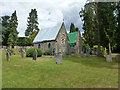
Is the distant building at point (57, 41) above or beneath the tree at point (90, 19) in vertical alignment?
beneath

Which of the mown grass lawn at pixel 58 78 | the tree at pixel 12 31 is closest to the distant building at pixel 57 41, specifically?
the mown grass lawn at pixel 58 78

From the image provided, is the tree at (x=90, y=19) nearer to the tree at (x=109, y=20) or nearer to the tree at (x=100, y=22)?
the tree at (x=100, y=22)

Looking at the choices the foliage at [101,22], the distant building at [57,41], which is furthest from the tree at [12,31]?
the foliage at [101,22]

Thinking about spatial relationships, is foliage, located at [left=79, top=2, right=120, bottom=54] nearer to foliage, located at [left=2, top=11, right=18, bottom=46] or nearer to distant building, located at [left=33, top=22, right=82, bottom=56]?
distant building, located at [left=33, top=22, right=82, bottom=56]

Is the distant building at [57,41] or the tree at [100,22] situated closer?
the tree at [100,22]

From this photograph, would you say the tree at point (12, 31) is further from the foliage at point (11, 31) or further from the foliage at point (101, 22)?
the foliage at point (101, 22)

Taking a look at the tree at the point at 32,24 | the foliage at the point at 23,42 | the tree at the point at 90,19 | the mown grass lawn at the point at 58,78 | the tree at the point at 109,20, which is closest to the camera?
the mown grass lawn at the point at 58,78

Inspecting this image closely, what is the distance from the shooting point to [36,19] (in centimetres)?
6481

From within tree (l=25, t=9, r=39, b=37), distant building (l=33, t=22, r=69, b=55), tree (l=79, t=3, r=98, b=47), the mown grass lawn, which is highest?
tree (l=25, t=9, r=39, b=37)

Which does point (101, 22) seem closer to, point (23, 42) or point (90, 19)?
point (90, 19)

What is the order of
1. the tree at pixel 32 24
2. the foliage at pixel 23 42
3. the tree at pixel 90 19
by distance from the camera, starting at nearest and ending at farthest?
the tree at pixel 90 19, the foliage at pixel 23 42, the tree at pixel 32 24

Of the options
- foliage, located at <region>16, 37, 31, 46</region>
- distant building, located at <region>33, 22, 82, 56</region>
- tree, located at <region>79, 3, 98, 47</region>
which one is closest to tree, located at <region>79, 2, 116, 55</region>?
tree, located at <region>79, 3, 98, 47</region>

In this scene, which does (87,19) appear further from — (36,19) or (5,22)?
(5,22)

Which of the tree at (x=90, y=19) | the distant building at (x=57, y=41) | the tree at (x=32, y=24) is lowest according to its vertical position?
the distant building at (x=57, y=41)
